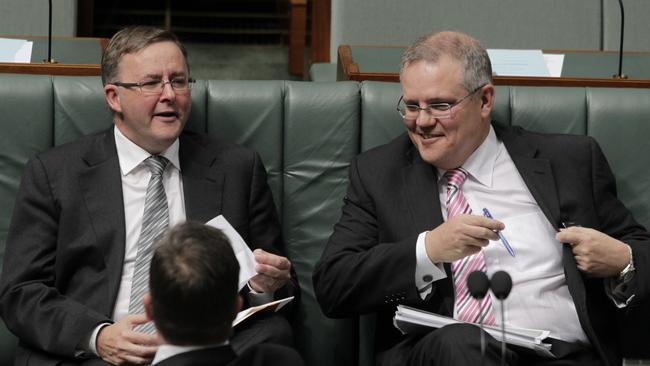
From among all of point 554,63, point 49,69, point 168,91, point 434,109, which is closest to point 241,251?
point 168,91

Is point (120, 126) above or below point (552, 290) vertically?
above

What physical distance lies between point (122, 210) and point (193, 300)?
943 millimetres

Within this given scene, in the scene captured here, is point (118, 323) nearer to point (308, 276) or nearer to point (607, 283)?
point (308, 276)

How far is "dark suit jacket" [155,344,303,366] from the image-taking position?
1403 mm

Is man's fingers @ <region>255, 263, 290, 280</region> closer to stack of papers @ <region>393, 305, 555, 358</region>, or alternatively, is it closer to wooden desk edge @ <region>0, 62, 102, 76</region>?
stack of papers @ <region>393, 305, 555, 358</region>

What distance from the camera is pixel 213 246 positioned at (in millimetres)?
1450

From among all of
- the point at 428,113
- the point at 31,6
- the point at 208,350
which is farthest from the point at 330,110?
the point at 31,6

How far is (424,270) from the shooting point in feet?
7.14

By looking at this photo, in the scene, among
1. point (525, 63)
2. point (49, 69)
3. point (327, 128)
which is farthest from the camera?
point (525, 63)

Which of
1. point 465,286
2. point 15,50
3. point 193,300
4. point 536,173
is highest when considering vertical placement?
point 15,50

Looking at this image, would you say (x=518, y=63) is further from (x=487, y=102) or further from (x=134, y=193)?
(x=134, y=193)

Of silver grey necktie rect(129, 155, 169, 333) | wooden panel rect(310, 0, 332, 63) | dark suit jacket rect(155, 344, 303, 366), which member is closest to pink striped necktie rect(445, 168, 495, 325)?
silver grey necktie rect(129, 155, 169, 333)

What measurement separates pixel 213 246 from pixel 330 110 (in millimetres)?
1141

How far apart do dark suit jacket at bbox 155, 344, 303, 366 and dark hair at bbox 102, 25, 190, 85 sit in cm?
105
